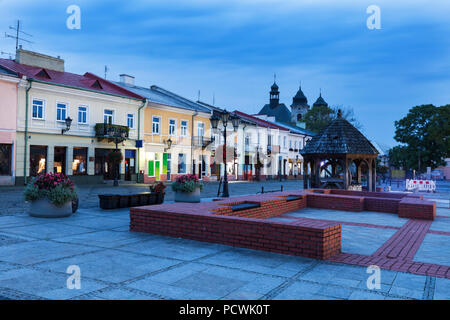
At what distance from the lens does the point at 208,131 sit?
3991cm

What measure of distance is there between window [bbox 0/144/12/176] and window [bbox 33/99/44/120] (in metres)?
2.65

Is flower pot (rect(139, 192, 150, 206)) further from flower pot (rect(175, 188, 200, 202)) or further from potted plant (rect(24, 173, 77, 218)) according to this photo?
potted plant (rect(24, 173, 77, 218))

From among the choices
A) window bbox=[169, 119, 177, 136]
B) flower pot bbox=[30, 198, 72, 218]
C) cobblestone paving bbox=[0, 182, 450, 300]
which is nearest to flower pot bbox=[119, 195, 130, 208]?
flower pot bbox=[30, 198, 72, 218]

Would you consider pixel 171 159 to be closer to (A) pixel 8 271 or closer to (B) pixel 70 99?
(B) pixel 70 99

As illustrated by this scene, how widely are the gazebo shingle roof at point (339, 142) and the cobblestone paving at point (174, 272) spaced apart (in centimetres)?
1142

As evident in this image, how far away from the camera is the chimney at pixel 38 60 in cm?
2836

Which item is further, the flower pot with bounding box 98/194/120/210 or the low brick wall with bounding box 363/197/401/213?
the low brick wall with bounding box 363/197/401/213

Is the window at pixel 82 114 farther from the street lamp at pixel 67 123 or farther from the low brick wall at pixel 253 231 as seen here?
the low brick wall at pixel 253 231

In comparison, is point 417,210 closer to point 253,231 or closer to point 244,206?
point 244,206

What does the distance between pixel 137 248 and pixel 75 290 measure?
2.39 meters

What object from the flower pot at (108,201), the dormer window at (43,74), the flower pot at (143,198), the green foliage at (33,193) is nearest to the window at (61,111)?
the dormer window at (43,74)

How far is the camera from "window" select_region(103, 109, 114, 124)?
29925 mm

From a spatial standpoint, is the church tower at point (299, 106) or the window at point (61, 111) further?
the church tower at point (299, 106)

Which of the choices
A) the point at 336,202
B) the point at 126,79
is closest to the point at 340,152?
the point at 336,202
